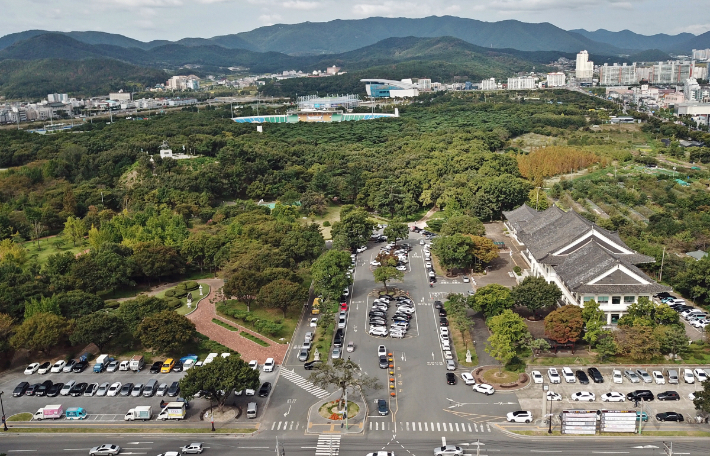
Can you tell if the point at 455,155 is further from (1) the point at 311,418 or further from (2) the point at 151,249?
(1) the point at 311,418

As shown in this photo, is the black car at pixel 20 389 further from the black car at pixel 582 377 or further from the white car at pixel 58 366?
the black car at pixel 582 377

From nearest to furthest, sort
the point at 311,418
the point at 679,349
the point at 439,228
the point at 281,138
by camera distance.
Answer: the point at 311,418 → the point at 679,349 → the point at 439,228 → the point at 281,138

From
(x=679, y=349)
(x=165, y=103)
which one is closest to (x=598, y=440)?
(x=679, y=349)

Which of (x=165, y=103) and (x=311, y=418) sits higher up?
(x=165, y=103)

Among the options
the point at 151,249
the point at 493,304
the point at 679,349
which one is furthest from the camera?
the point at 151,249

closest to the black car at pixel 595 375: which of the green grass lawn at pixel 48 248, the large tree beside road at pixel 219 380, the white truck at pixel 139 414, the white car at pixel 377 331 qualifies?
the white car at pixel 377 331

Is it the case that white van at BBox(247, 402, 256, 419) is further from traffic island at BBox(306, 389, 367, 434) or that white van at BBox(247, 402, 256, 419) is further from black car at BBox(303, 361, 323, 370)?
black car at BBox(303, 361, 323, 370)

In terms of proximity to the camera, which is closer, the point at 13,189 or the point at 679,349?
the point at 679,349
